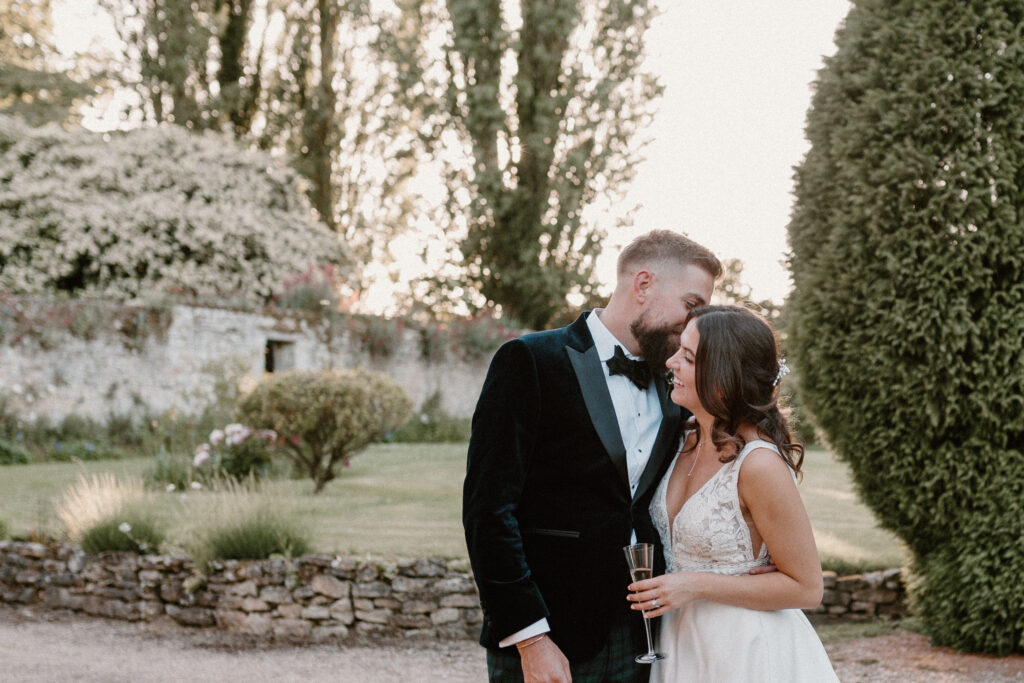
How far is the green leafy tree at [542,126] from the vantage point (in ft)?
56.0

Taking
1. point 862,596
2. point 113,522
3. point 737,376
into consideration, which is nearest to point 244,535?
point 113,522

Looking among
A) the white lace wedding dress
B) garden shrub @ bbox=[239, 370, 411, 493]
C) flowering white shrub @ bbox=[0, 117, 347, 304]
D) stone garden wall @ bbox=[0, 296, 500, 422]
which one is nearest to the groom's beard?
the white lace wedding dress

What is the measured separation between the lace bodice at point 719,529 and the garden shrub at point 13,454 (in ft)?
36.4

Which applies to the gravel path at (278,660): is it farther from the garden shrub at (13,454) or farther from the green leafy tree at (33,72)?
the green leafy tree at (33,72)

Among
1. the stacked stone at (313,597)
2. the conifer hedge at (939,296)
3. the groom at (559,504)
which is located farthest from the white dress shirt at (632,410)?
the stacked stone at (313,597)

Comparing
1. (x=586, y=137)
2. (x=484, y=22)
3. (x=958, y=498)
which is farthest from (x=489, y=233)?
(x=958, y=498)

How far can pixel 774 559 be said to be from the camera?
2.46m

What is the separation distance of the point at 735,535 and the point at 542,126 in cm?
1525

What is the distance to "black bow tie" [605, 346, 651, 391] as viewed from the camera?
8.55 feet

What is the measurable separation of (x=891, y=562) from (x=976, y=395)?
2.31m

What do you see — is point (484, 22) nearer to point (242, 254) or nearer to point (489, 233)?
point (489, 233)

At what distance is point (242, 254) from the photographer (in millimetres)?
16953

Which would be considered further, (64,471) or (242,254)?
(242,254)

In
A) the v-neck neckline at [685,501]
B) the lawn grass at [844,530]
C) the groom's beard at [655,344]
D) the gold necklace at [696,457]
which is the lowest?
the lawn grass at [844,530]
